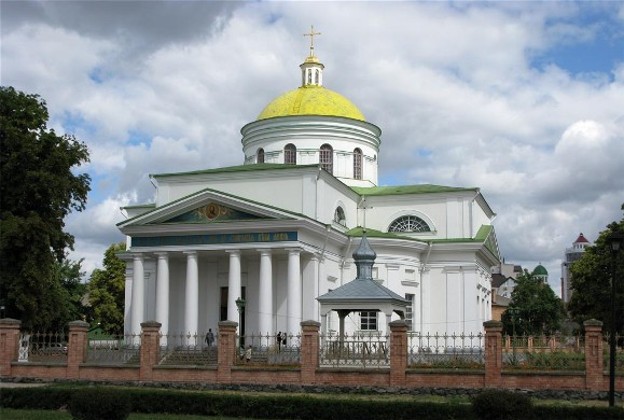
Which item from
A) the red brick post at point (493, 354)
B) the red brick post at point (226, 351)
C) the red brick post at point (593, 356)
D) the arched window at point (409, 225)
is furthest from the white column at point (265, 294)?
the red brick post at point (593, 356)

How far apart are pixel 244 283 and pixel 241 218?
152 inches

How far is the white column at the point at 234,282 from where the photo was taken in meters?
35.0

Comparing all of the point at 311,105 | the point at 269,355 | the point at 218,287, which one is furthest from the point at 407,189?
the point at 269,355

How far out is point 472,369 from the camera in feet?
78.6

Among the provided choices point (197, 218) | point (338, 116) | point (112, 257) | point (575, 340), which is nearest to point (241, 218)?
point (197, 218)

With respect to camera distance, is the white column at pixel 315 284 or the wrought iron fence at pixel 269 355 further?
the white column at pixel 315 284

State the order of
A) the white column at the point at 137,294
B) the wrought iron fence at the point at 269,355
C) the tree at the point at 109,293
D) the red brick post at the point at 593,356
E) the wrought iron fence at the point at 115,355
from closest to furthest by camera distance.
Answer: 1. the red brick post at the point at 593,356
2. the wrought iron fence at the point at 269,355
3. the wrought iron fence at the point at 115,355
4. the white column at the point at 137,294
5. the tree at the point at 109,293

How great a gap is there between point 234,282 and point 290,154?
460 inches

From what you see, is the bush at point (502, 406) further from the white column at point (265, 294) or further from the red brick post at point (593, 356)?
the white column at point (265, 294)

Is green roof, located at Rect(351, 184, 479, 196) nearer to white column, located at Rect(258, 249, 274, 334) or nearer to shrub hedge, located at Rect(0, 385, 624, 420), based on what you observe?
white column, located at Rect(258, 249, 274, 334)

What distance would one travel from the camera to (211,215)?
36125 millimetres

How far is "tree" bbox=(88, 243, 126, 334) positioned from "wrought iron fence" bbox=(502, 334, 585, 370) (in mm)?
41613

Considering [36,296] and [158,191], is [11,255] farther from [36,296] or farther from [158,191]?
[158,191]

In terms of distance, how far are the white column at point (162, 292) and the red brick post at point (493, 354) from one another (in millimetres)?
16688
